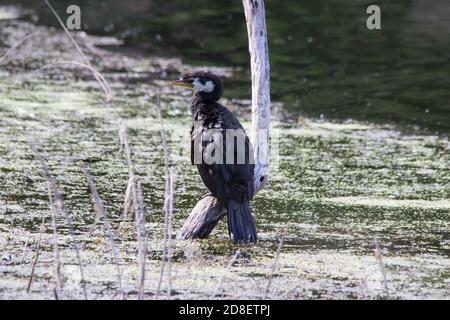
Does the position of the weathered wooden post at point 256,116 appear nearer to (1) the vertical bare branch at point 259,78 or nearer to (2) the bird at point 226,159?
(1) the vertical bare branch at point 259,78

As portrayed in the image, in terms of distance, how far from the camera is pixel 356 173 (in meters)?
7.69

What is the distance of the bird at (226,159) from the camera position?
580 centimetres

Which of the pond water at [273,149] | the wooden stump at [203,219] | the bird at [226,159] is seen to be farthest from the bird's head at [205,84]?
the pond water at [273,149]

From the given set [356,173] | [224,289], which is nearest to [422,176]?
[356,173]

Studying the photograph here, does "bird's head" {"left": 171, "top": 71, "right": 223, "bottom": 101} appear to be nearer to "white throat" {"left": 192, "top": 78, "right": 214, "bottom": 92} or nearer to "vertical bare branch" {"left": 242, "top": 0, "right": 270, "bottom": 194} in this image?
"white throat" {"left": 192, "top": 78, "right": 214, "bottom": 92}

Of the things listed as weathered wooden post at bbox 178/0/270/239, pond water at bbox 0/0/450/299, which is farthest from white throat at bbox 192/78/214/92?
pond water at bbox 0/0/450/299

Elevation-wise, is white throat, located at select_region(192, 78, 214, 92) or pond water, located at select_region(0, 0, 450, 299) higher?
white throat, located at select_region(192, 78, 214, 92)

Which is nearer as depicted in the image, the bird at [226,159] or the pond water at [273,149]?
the pond water at [273,149]

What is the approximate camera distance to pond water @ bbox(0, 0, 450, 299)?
17.5 feet

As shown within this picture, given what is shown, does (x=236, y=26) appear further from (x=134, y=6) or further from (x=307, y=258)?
(x=307, y=258)

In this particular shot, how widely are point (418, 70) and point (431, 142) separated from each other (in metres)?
Answer: 2.27

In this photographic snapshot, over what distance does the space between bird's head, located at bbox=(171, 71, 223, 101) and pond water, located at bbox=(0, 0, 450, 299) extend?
817 millimetres

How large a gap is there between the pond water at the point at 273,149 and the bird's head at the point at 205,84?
82 centimetres
